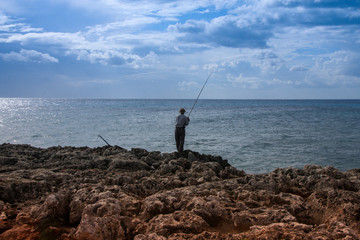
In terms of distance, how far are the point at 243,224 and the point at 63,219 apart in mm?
2808

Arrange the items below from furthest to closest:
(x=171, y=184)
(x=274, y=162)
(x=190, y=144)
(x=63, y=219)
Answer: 1. (x=190, y=144)
2. (x=274, y=162)
3. (x=171, y=184)
4. (x=63, y=219)

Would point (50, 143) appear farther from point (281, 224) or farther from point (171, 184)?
point (281, 224)

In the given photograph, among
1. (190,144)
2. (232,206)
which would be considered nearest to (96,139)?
(190,144)

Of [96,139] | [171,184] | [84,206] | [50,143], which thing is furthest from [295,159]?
[50,143]

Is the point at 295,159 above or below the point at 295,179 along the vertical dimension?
below

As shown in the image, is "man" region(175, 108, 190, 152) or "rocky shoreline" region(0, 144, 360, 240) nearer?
"rocky shoreline" region(0, 144, 360, 240)

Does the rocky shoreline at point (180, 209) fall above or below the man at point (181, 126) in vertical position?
below

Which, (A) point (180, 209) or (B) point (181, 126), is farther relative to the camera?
(B) point (181, 126)

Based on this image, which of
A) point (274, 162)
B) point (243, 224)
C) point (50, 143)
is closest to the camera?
point (243, 224)

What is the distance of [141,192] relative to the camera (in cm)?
588

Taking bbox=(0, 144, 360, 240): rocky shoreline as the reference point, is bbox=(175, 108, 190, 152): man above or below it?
above

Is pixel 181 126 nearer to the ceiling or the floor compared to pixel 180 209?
nearer to the ceiling

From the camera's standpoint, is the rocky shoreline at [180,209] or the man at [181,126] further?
the man at [181,126]

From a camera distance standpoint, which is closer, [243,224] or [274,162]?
[243,224]
